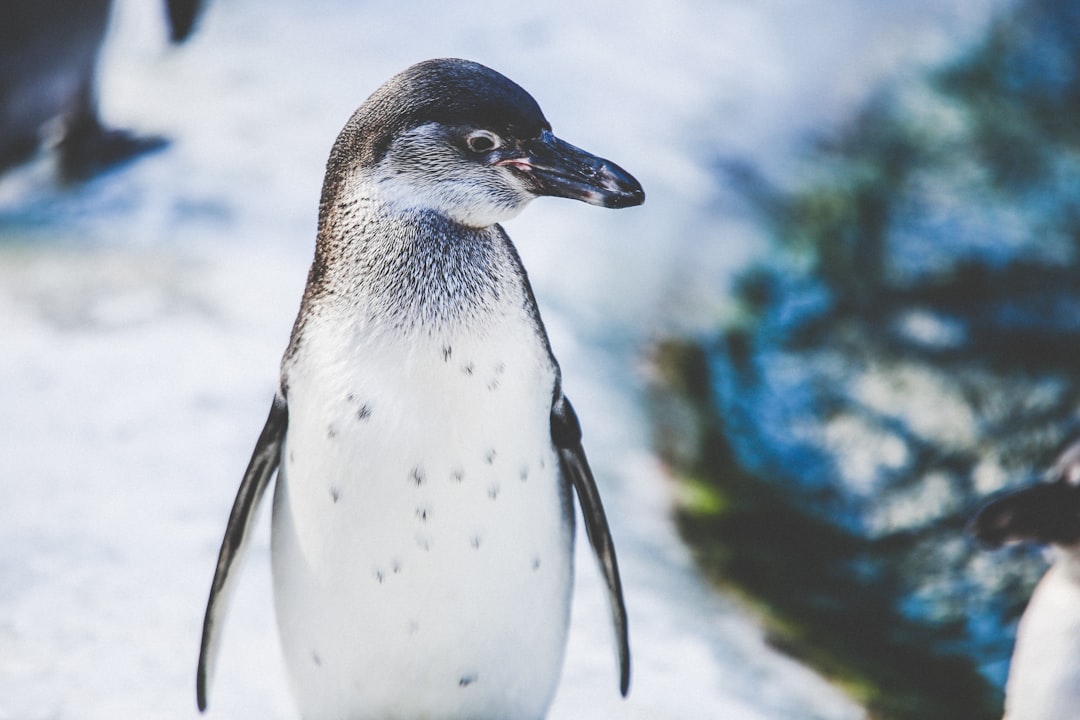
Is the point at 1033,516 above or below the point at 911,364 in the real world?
below

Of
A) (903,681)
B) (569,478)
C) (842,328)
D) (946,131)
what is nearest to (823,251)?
(842,328)

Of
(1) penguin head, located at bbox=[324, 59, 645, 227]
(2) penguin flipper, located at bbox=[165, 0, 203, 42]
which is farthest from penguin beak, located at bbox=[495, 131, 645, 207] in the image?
(2) penguin flipper, located at bbox=[165, 0, 203, 42]

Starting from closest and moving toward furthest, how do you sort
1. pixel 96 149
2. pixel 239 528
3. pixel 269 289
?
pixel 239 528 → pixel 269 289 → pixel 96 149

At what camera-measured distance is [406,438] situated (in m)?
1.22

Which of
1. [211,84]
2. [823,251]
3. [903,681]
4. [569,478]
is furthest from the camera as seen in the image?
[211,84]

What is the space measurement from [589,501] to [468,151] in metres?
0.49

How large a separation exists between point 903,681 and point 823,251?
1.18 metres

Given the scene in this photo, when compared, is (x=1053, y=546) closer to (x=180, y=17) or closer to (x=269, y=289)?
(x=269, y=289)

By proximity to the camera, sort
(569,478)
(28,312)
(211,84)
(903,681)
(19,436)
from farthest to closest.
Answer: (211,84) < (28,312) < (19,436) < (903,681) < (569,478)

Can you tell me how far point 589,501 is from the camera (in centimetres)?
145

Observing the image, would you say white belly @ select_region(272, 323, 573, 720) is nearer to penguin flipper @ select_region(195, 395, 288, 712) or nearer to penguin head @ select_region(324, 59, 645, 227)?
penguin flipper @ select_region(195, 395, 288, 712)

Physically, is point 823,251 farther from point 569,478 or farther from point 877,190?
point 569,478

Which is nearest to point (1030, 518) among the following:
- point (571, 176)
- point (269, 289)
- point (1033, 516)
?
point (1033, 516)

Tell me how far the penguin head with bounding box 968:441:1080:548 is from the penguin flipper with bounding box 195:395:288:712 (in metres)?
0.86
